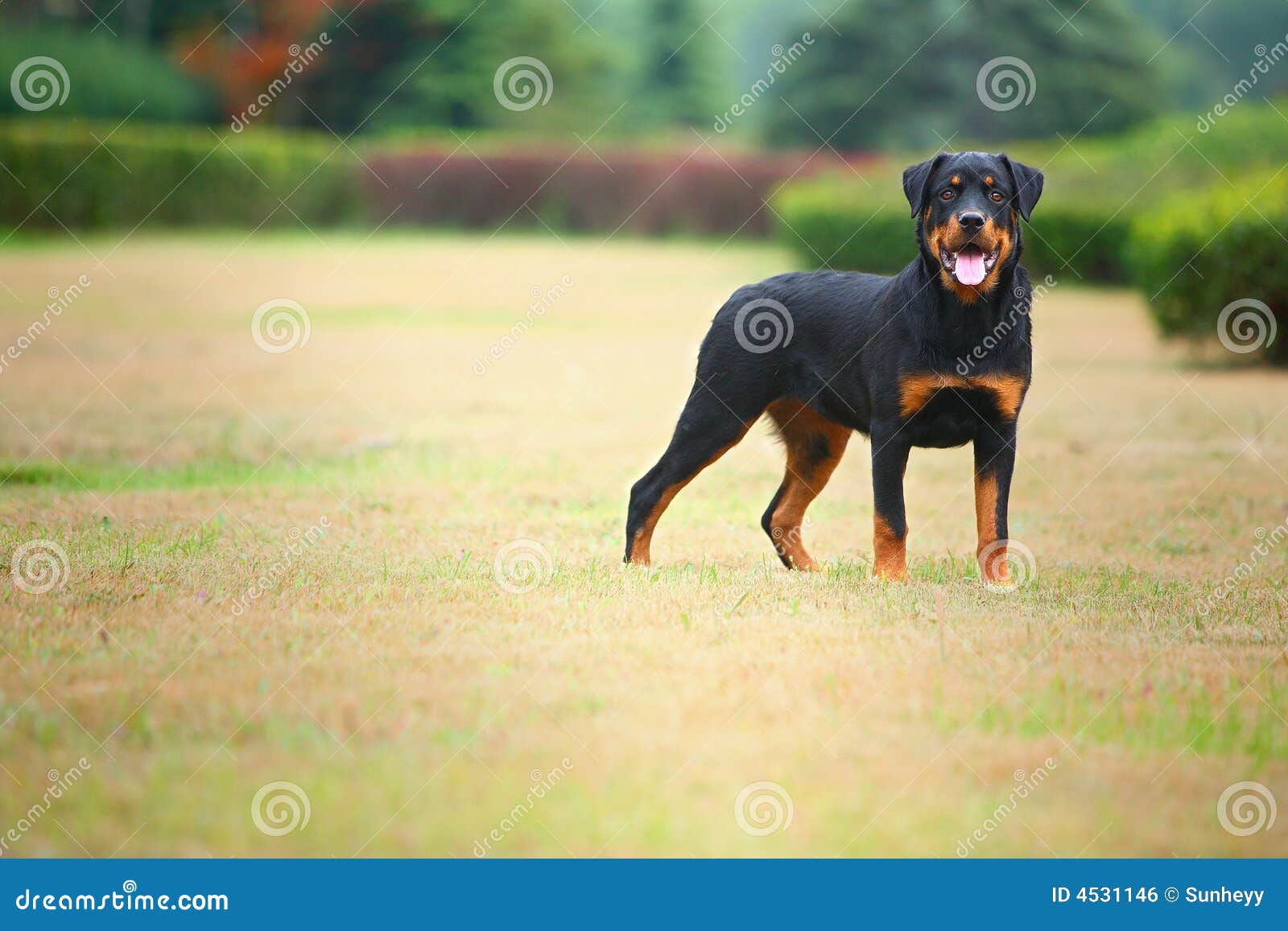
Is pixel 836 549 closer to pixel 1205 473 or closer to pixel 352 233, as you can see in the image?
pixel 1205 473

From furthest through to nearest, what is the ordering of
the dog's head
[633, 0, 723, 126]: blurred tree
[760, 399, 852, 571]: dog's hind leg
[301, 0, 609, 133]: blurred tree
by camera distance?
[633, 0, 723, 126]: blurred tree → [301, 0, 609, 133]: blurred tree → [760, 399, 852, 571]: dog's hind leg → the dog's head

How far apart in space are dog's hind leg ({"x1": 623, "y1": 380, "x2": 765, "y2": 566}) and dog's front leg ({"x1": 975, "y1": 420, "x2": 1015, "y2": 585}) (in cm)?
112

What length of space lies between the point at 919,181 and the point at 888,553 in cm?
169

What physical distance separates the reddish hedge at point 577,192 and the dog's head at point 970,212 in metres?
38.6

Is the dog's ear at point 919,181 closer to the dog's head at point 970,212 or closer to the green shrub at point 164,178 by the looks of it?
the dog's head at point 970,212

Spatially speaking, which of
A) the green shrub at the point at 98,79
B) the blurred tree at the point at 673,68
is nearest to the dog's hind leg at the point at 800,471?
the green shrub at the point at 98,79

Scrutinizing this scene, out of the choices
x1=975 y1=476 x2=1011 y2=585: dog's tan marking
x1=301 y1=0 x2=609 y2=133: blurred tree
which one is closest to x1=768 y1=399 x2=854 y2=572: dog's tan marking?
x1=975 y1=476 x2=1011 y2=585: dog's tan marking

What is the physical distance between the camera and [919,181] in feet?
21.0

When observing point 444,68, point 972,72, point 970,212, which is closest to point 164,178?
point 444,68

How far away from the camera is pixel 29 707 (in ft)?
15.8

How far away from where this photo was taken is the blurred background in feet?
100

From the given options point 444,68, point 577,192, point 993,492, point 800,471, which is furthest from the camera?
point 444,68

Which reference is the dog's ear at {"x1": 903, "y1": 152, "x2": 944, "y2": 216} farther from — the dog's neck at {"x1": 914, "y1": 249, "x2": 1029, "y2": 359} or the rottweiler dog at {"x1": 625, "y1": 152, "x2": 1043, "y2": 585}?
the dog's neck at {"x1": 914, "y1": 249, "x2": 1029, "y2": 359}

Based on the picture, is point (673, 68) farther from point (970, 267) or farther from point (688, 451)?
point (970, 267)
